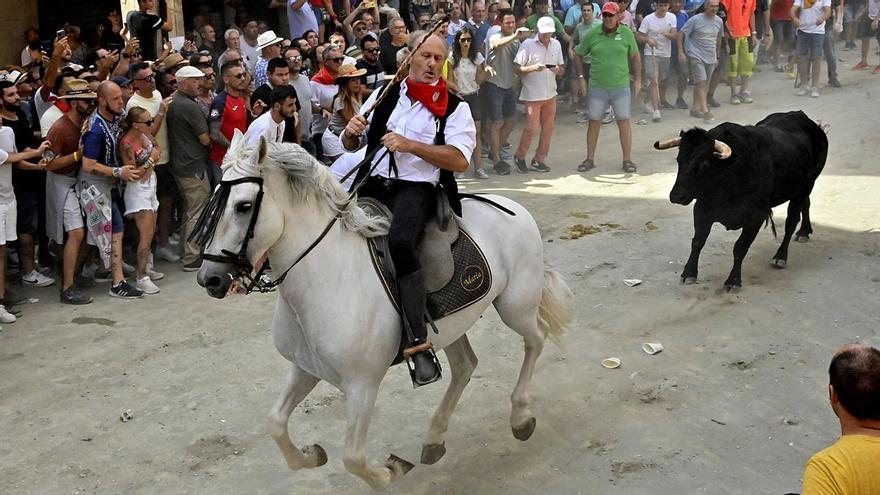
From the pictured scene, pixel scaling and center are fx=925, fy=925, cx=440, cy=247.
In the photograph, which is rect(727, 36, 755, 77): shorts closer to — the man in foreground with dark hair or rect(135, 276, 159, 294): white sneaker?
rect(135, 276, 159, 294): white sneaker

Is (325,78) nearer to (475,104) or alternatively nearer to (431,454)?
(475,104)

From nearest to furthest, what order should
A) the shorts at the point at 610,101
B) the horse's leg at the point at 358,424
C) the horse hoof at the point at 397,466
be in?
1. the horse's leg at the point at 358,424
2. the horse hoof at the point at 397,466
3. the shorts at the point at 610,101

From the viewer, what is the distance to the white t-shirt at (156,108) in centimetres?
944

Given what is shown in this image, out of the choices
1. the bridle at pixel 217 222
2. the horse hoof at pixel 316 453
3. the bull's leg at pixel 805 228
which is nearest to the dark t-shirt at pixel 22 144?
the bridle at pixel 217 222

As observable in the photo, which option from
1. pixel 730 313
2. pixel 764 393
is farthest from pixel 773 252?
pixel 764 393

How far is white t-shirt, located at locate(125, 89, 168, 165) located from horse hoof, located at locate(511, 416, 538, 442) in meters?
5.36

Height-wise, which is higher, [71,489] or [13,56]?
[13,56]

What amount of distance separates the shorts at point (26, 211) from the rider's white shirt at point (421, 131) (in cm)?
493

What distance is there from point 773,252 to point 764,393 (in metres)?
3.57

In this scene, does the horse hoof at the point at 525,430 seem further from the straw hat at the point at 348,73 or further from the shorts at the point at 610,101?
the shorts at the point at 610,101

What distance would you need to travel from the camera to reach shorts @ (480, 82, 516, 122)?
44.4ft

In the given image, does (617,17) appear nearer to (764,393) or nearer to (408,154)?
(764,393)

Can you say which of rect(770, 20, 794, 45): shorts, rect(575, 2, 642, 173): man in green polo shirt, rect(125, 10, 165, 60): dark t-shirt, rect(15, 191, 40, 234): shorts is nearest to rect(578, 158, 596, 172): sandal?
rect(575, 2, 642, 173): man in green polo shirt

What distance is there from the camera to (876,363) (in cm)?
306
